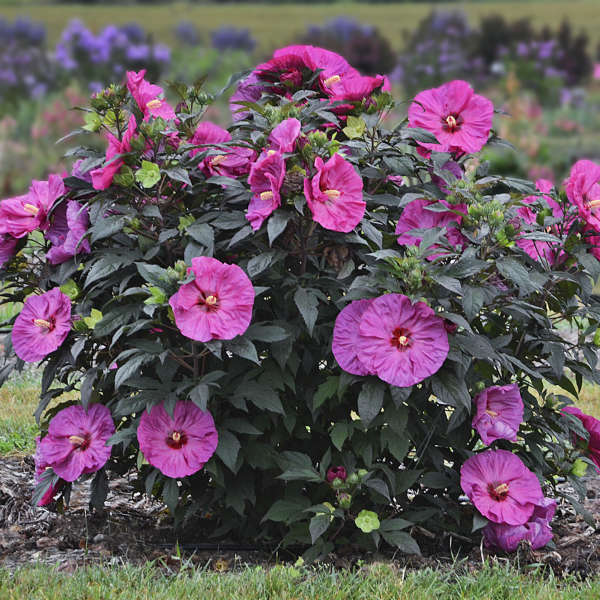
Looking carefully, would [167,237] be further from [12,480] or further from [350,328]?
[12,480]

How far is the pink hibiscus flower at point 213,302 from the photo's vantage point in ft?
7.19

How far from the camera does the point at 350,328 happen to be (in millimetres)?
2344

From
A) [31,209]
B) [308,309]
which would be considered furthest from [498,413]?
[31,209]

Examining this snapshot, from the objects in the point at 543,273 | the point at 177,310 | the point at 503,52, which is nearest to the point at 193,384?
the point at 177,310

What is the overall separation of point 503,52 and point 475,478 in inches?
438

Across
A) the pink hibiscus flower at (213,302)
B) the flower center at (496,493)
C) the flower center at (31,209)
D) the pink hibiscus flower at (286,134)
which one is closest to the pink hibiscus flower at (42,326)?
the flower center at (31,209)

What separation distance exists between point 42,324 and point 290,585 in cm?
93

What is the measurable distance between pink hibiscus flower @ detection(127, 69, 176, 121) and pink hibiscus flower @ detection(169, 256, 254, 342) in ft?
1.68

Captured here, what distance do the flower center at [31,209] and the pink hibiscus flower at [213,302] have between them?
0.63 metres

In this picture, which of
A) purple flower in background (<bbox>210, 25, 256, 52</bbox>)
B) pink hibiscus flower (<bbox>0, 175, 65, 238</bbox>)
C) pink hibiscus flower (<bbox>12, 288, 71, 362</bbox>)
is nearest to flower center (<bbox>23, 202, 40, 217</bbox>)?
pink hibiscus flower (<bbox>0, 175, 65, 238</bbox>)

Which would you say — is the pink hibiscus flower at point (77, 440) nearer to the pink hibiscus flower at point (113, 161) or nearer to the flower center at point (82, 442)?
Result: the flower center at point (82, 442)

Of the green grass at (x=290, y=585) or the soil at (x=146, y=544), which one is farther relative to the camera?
the soil at (x=146, y=544)

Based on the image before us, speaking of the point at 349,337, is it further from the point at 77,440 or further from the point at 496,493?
the point at 77,440

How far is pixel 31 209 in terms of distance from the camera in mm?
2600
